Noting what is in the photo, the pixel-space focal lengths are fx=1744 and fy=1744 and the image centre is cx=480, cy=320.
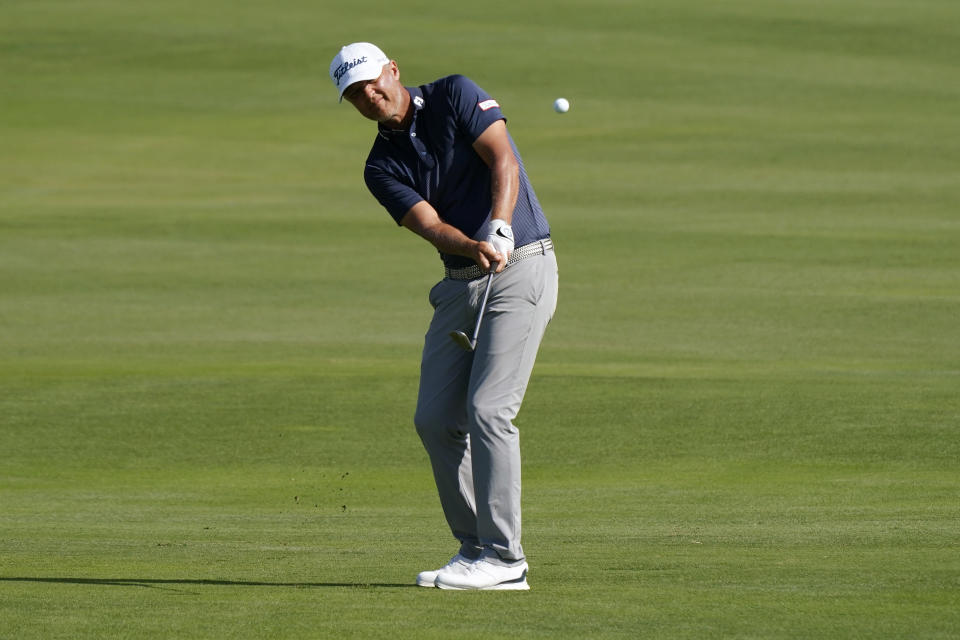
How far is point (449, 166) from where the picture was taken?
6.68 meters

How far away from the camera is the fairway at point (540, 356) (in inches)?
251

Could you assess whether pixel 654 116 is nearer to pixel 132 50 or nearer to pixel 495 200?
pixel 132 50

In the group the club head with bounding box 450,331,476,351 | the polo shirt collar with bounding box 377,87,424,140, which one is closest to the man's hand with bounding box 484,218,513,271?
the club head with bounding box 450,331,476,351

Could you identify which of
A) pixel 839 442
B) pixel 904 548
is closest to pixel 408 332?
pixel 839 442

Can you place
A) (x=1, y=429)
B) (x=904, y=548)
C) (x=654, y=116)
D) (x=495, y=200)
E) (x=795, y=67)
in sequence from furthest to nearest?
(x=795, y=67) → (x=654, y=116) → (x=1, y=429) → (x=904, y=548) → (x=495, y=200)

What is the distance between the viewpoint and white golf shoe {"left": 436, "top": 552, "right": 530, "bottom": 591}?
642 centimetres

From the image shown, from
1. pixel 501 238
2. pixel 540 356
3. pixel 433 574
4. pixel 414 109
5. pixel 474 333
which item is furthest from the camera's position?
pixel 540 356

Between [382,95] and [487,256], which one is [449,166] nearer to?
[382,95]

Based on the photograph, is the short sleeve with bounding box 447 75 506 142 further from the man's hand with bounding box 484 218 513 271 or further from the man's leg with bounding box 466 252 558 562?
the man's leg with bounding box 466 252 558 562

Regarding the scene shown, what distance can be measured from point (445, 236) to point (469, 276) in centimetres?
21

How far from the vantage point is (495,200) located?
6473mm

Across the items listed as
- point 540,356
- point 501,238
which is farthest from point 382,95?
point 540,356

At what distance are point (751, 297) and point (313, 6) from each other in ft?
123

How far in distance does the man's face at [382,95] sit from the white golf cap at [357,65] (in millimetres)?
26
